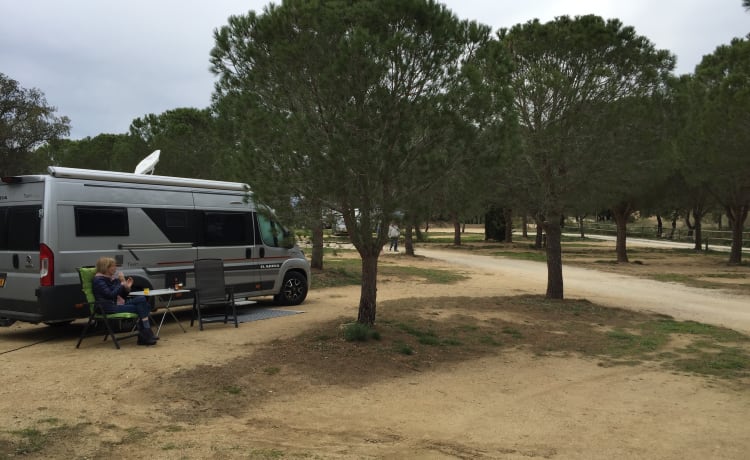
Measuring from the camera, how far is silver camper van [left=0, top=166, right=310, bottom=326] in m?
7.49

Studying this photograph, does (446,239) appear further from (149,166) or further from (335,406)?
(335,406)

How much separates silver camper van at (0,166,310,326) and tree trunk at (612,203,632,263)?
19.0 meters

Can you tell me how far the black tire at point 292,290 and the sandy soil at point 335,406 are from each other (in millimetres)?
2917

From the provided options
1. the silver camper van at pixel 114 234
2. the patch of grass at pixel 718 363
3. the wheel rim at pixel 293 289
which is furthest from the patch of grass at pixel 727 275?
the silver camper van at pixel 114 234

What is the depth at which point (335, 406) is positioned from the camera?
519 cm

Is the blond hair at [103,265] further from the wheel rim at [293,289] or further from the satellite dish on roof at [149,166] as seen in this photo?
the wheel rim at [293,289]

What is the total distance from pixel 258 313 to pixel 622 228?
65.4ft

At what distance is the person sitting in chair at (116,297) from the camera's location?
23.2ft

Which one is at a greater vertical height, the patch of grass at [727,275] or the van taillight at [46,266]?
the van taillight at [46,266]

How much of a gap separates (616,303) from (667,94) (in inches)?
173

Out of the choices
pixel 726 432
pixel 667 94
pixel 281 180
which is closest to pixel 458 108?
pixel 281 180

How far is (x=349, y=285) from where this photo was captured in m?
15.1

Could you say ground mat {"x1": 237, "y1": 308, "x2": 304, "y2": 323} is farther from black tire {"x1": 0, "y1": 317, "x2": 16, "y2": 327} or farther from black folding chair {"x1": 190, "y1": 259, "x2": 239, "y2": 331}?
black tire {"x1": 0, "y1": 317, "x2": 16, "y2": 327}

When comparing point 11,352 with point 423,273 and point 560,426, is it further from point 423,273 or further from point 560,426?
point 423,273
